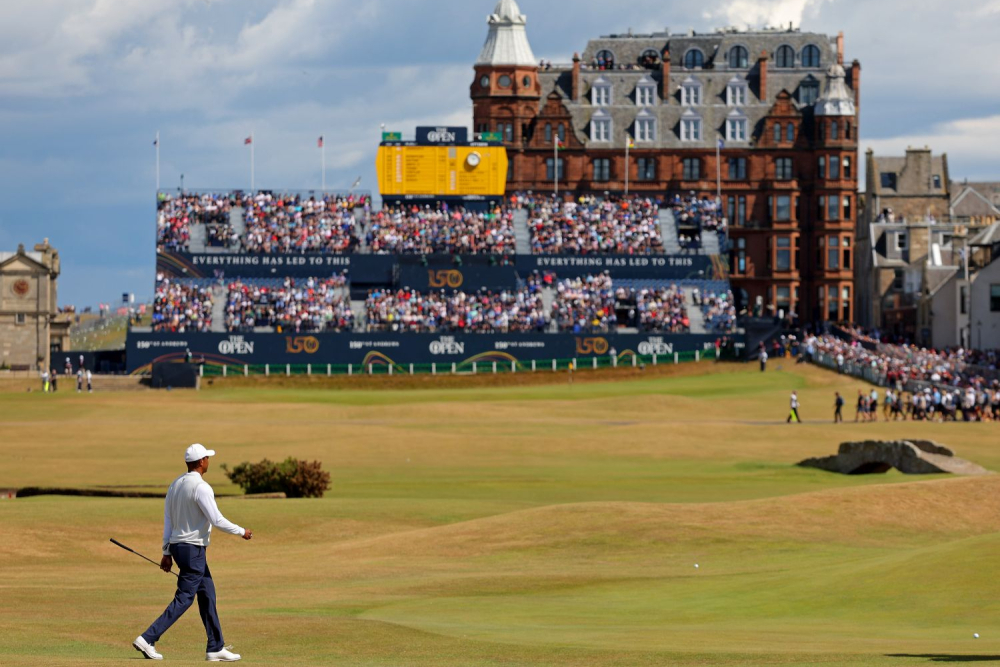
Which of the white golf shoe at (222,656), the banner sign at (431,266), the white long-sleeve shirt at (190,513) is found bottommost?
the white golf shoe at (222,656)

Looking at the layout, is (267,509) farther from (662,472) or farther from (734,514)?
(662,472)

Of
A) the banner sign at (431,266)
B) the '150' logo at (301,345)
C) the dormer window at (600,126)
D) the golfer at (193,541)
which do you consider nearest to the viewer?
the golfer at (193,541)

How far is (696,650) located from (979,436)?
50801 millimetres

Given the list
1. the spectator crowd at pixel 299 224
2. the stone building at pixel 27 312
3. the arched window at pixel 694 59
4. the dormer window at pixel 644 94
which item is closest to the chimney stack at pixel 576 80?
the dormer window at pixel 644 94

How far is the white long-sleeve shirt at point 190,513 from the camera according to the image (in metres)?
16.9

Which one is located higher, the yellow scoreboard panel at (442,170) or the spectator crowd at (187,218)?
the yellow scoreboard panel at (442,170)

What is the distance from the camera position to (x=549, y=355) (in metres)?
98.9

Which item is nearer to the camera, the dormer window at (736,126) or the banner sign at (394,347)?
the banner sign at (394,347)

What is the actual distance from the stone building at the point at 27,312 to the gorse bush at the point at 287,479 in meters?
68.8

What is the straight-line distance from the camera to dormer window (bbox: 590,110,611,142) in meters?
120

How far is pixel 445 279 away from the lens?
104 metres

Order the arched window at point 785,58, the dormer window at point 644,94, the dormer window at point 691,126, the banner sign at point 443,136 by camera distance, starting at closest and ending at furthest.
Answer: the banner sign at point 443,136 < the dormer window at point 691,126 < the dormer window at point 644,94 < the arched window at point 785,58

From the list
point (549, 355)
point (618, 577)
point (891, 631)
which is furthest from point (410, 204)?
point (891, 631)

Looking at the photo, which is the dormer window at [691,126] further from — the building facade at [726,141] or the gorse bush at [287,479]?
the gorse bush at [287,479]
